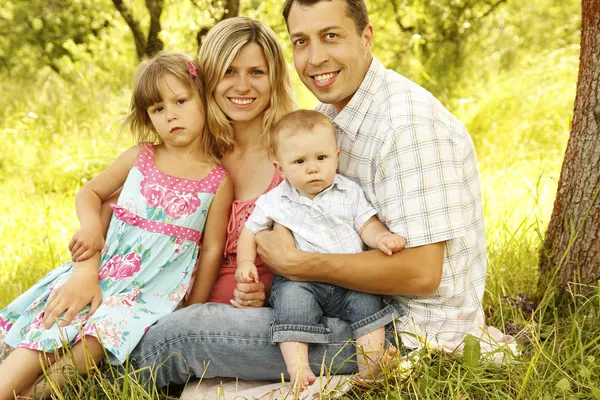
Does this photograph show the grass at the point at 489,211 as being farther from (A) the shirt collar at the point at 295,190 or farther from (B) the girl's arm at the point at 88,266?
(A) the shirt collar at the point at 295,190

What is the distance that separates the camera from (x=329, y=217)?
8.28 feet

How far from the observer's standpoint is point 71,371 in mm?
2459

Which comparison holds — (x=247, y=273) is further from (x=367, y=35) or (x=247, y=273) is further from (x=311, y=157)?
(x=367, y=35)

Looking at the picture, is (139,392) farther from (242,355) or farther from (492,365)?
(492,365)

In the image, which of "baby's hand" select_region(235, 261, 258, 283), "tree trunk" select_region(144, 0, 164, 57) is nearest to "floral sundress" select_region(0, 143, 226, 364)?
"baby's hand" select_region(235, 261, 258, 283)

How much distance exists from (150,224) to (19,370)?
782 mm

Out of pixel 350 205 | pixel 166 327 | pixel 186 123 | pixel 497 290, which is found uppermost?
pixel 186 123

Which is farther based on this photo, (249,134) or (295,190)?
(249,134)

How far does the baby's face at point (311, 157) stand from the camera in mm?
2502

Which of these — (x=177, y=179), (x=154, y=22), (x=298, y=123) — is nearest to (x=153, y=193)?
(x=177, y=179)

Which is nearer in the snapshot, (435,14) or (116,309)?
(116,309)

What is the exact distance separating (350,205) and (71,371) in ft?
4.11

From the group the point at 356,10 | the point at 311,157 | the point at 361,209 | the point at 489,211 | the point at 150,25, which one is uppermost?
the point at 150,25

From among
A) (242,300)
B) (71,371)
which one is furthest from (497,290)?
(71,371)
